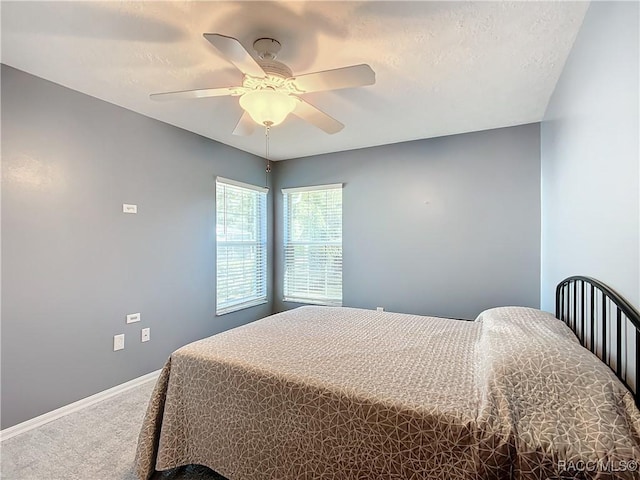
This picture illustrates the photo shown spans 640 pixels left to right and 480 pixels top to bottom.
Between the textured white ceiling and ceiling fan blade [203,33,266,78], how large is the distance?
0.88 feet

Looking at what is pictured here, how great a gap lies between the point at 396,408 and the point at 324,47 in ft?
6.19

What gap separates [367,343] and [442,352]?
425 millimetres

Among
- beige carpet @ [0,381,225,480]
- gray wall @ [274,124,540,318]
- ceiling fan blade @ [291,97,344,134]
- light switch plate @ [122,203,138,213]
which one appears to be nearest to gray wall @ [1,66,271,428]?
light switch plate @ [122,203,138,213]

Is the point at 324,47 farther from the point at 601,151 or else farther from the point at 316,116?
the point at 601,151

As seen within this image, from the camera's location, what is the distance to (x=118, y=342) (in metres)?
2.78

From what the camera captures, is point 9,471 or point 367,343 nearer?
point 9,471

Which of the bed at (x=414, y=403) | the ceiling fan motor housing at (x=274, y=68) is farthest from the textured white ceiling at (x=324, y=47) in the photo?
the bed at (x=414, y=403)

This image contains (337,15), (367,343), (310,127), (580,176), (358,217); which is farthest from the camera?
(358,217)

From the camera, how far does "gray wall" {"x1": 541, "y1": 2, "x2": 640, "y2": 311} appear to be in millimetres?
1131

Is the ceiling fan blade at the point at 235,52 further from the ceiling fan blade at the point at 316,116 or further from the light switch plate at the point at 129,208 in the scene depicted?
the light switch plate at the point at 129,208

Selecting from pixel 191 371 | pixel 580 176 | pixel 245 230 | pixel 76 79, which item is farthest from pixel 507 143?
pixel 76 79

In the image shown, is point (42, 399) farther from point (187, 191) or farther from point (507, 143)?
point (507, 143)

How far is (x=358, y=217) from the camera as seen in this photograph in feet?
13.4

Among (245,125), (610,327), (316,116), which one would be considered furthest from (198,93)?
(610,327)
